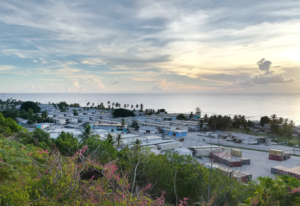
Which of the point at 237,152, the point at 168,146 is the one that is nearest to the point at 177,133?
the point at 168,146

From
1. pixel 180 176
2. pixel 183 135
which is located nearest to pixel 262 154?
pixel 183 135

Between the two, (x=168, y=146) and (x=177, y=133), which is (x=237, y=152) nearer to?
(x=168, y=146)

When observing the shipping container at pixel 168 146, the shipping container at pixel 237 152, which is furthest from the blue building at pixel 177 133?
the shipping container at pixel 237 152

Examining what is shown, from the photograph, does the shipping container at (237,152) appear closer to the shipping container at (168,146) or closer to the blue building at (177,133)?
the shipping container at (168,146)

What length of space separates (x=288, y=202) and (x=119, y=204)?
5.81 m

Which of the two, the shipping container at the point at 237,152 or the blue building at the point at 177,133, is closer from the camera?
the shipping container at the point at 237,152

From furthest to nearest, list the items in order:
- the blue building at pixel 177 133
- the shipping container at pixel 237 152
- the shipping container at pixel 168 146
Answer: the blue building at pixel 177 133, the shipping container at pixel 168 146, the shipping container at pixel 237 152

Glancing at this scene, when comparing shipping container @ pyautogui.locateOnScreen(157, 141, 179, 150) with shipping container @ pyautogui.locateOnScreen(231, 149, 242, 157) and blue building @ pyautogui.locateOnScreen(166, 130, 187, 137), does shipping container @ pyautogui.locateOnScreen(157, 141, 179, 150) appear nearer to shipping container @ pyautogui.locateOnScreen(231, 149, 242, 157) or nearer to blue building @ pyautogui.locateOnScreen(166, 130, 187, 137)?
shipping container @ pyautogui.locateOnScreen(231, 149, 242, 157)

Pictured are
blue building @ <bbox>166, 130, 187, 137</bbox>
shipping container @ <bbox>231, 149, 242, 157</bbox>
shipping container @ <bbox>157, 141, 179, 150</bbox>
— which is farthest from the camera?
blue building @ <bbox>166, 130, 187, 137</bbox>

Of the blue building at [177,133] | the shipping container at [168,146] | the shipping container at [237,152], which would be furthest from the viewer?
the blue building at [177,133]

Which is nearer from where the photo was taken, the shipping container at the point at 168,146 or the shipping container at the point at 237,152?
the shipping container at the point at 237,152

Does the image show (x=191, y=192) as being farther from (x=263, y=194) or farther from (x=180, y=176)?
(x=263, y=194)

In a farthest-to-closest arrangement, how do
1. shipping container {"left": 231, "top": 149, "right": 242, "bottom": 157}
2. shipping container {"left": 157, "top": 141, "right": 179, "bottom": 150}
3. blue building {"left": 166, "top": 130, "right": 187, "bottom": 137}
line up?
blue building {"left": 166, "top": 130, "right": 187, "bottom": 137}, shipping container {"left": 157, "top": 141, "right": 179, "bottom": 150}, shipping container {"left": 231, "top": 149, "right": 242, "bottom": 157}

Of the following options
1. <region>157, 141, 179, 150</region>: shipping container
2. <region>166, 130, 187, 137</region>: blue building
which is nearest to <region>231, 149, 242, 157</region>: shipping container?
<region>157, 141, 179, 150</region>: shipping container
